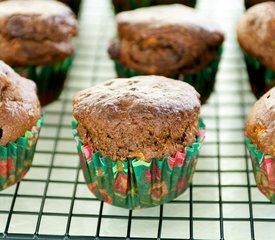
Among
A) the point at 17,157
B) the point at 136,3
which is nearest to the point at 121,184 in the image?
the point at 17,157

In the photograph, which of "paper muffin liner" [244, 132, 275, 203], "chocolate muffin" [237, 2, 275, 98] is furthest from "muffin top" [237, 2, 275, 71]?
"paper muffin liner" [244, 132, 275, 203]

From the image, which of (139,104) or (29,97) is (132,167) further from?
(29,97)

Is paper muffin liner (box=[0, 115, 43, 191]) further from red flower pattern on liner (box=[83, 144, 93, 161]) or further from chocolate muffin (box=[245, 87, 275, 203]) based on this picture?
chocolate muffin (box=[245, 87, 275, 203])

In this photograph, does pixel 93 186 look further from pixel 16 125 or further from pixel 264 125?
pixel 264 125

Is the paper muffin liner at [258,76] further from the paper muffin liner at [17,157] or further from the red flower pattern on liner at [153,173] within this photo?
the paper muffin liner at [17,157]

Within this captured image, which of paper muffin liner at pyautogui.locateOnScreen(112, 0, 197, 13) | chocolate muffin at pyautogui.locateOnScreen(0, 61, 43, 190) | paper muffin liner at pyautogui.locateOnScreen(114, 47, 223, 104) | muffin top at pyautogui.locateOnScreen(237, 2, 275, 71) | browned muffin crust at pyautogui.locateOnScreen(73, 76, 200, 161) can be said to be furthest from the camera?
paper muffin liner at pyautogui.locateOnScreen(112, 0, 197, 13)

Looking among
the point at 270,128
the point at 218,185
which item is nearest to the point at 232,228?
the point at 218,185
